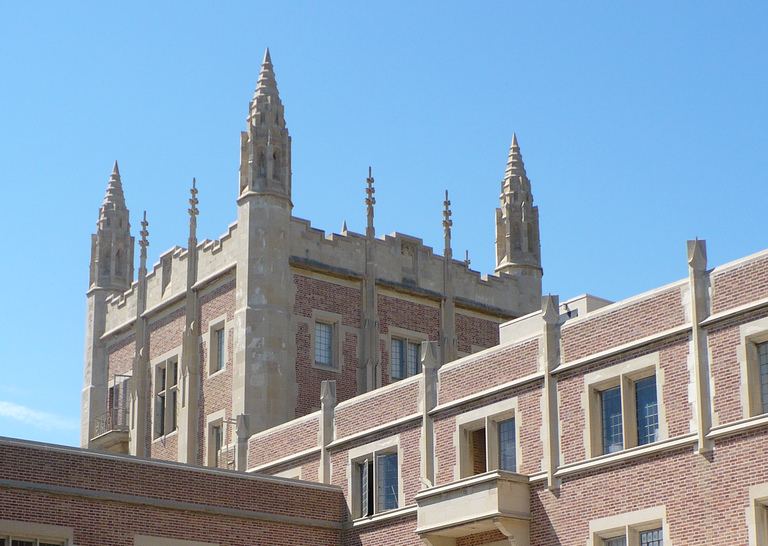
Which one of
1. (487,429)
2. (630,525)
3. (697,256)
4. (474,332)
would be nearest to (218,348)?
(474,332)

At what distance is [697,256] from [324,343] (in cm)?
1932

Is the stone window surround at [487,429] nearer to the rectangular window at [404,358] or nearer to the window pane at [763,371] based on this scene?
the window pane at [763,371]

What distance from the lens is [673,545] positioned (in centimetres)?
2988

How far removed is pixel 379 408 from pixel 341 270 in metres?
10.3

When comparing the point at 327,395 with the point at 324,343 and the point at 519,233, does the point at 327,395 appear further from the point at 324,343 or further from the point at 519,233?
the point at 519,233

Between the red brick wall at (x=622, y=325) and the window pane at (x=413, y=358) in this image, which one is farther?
the window pane at (x=413, y=358)

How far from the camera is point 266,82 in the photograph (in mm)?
49344

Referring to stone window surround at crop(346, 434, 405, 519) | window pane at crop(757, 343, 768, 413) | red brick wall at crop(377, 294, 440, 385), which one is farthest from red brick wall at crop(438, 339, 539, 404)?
red brick wall at crop(377, 294, 440, 385)

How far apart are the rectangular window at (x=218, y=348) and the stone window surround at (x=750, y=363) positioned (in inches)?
878

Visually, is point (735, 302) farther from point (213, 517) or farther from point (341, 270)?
point (341, 270)

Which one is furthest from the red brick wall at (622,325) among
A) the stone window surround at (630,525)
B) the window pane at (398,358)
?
the window pane at (398,358)

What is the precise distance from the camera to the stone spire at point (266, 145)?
47344mm

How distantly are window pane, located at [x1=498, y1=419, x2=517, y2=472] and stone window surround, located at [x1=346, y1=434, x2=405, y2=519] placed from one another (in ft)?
11.7

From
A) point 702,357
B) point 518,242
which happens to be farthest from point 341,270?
point 702,357
